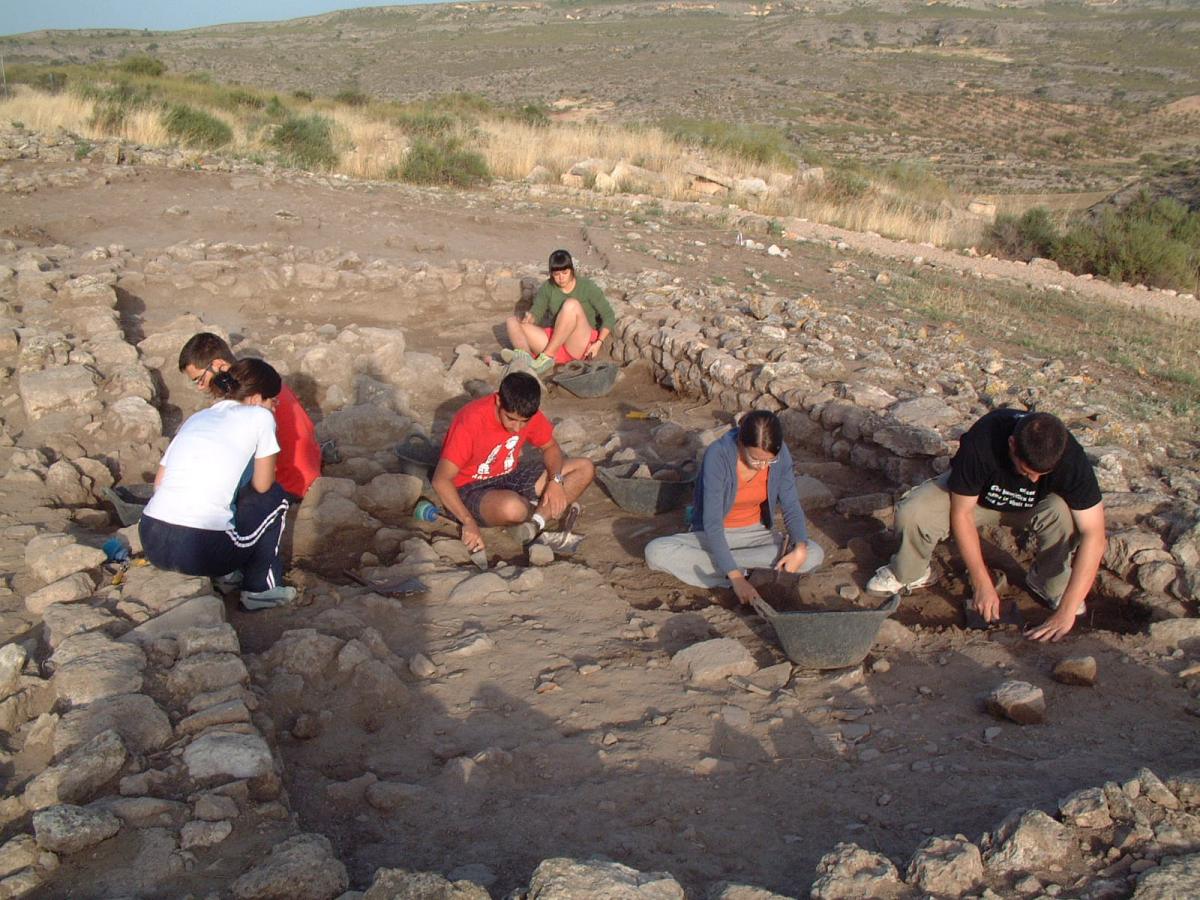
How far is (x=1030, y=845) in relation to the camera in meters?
2.44

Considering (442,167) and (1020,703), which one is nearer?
(1020,703)

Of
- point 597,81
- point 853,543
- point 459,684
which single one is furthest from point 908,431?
point 597,81

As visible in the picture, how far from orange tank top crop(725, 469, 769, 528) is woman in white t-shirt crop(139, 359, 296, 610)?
2.07 metres

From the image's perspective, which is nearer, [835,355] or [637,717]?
[637,717]

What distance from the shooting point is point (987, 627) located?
4.16 m

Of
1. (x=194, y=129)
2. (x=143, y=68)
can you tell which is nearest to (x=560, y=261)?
(x=194, y=129)

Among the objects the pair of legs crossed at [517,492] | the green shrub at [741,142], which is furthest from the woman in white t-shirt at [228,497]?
the green shrub at [741,142]

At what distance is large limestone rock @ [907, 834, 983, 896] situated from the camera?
2.35m

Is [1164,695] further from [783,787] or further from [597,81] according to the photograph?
[597,81]

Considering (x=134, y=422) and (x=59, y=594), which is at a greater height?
(x=134, y=422)

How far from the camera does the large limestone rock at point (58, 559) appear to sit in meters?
3.80

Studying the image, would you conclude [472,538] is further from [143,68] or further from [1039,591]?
[143,68]

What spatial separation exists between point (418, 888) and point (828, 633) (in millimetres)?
2048

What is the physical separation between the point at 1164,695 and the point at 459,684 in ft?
8.62
